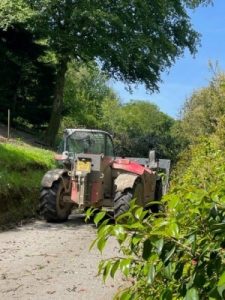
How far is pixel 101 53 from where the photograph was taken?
2723cm

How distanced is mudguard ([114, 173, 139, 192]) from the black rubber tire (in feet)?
0.39

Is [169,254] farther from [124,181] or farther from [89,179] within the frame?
[89,179]

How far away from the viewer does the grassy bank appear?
42.3 feet

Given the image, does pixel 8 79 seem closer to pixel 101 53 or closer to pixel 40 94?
pixel 40 94

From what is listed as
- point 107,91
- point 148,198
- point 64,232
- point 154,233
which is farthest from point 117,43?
point 107,91

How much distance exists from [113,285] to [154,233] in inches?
210

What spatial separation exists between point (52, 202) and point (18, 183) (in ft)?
6.14

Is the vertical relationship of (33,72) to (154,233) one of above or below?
above

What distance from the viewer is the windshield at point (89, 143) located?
45.4ft

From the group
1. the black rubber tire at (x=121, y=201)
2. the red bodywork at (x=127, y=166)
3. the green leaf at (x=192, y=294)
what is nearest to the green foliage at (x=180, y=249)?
the green leaf at (x=192, y=294)

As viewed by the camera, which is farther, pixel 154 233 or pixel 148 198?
pixel 148 198

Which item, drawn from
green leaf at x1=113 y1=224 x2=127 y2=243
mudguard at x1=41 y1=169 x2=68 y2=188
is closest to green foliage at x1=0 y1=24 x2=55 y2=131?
mudguard at x1=41 y1=169 x2=68 y2=188

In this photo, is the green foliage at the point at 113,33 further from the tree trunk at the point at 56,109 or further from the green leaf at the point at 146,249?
the green leaf at the point at 146,249

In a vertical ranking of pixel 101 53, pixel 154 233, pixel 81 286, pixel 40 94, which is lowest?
pixel 81 286
